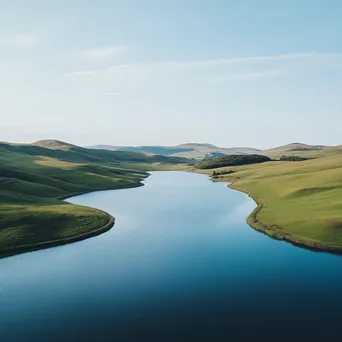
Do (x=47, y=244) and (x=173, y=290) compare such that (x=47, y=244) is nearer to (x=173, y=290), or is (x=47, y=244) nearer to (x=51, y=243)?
(x=51, y=243)

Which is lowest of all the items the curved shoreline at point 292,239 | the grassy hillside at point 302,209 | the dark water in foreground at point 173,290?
the dark water in foreground at point 173,290

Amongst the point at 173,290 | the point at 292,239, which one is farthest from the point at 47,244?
the point at 292,239

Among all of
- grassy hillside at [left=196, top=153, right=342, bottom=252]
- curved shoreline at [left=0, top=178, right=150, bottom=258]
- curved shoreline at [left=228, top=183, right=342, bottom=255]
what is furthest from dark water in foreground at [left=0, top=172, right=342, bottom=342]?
grassy hillside at [left=196, top=153, right=342, bottom=252]

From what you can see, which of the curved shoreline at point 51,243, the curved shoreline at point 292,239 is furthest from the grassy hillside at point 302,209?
the curved shoreline at point 51,243

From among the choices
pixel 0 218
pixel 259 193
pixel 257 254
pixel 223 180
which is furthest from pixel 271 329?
pixel 223 180

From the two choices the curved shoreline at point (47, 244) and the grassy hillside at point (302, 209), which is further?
the grassy hillside at point (302, 209)

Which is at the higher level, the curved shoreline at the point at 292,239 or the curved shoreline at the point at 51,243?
the curved shoreline at the point at 292,239

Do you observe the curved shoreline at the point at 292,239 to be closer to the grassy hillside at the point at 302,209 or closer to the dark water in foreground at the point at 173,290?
the grassy hillside at the point at 302,209
